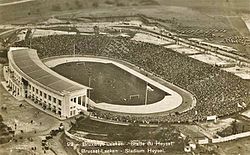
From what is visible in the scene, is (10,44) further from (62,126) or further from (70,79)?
(62,126)

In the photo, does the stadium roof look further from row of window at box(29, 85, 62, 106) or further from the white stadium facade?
row of window at box(29, 85, 62, 106)

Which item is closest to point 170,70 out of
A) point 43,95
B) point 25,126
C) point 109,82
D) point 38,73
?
point 109,82

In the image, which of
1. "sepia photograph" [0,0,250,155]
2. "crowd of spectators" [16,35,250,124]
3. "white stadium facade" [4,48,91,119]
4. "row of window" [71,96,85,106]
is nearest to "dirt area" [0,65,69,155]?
"sepia photograph" [0,0,250,155]

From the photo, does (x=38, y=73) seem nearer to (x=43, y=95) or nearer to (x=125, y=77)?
(x=43, y=95)

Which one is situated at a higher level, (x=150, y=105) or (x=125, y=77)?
(x=125, y=77)

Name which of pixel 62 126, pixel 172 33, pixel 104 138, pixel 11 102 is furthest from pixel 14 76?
pixel 172 33

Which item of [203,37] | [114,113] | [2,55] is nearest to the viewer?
[114,113]
